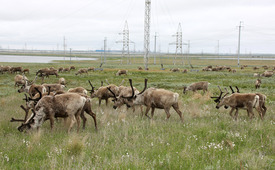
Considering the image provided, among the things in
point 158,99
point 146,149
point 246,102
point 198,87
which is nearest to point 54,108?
point 146,149

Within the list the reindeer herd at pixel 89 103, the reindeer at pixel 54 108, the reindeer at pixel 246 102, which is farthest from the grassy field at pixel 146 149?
the reindeer at pixel 246 102

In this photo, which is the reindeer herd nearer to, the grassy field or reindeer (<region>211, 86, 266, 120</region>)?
reindeer (<region>211, 86, 266, 120</region>)

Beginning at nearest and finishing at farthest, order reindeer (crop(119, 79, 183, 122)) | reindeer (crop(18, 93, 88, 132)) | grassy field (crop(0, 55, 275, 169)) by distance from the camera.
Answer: grassy field (crop(0, 55, 275, 169)), reindeer (crop(18, 93, 88, 132)), reindeer (crop(119, 79, 183, 122))

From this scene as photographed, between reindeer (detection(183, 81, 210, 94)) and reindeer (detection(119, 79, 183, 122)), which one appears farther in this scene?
reindeer (detection(183, 81, 210, 94))

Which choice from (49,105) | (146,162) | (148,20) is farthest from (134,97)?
(148,20)

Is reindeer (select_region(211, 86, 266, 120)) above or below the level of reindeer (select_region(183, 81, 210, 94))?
above

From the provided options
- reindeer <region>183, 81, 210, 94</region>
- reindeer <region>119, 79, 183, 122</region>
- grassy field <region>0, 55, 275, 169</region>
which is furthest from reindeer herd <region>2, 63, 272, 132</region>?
reindeer <region>183, 81, 210, 94</region>

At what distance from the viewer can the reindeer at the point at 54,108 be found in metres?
8.46

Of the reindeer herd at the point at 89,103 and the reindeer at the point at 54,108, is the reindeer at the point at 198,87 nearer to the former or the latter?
the reindeer herd at the point at 89,103

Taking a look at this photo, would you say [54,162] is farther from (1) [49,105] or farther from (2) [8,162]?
(1) [49,105]

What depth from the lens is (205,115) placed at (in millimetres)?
11500

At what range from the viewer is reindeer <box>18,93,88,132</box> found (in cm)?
846

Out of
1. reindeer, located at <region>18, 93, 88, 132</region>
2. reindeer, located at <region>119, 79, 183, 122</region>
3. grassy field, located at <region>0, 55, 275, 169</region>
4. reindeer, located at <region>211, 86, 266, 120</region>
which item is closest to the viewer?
grassy field, located at <region>0, 55, 275, 169</region>

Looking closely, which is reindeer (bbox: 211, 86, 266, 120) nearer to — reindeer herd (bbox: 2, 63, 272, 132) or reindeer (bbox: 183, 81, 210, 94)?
reindeer herd (bbox: 2, 63, 272, 132)
